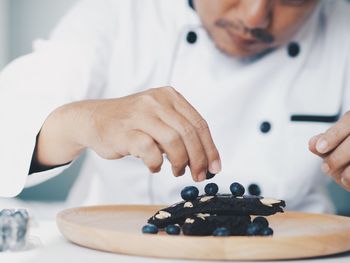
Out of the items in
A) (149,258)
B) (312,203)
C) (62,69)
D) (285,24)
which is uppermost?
(285,24)

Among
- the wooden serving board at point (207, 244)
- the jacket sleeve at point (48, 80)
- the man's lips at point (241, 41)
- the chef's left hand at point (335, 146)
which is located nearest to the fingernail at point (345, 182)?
the chef's left hand at point (335, 146)

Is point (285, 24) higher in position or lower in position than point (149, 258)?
higher

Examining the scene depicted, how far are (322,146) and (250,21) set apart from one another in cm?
31

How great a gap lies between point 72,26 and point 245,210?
0.78 m

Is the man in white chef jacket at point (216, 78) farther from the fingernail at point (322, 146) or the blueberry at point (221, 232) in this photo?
the blueberry at point (221, 232)

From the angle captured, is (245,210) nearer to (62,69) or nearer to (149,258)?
(149,258)

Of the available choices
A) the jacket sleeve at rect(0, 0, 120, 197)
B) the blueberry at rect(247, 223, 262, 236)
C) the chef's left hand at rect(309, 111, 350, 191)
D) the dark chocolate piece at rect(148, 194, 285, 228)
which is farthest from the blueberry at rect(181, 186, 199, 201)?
the jacket sleeve at rect(0, 0, 120, 197)

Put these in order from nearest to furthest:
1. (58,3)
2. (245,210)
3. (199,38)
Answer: (245,210), (199,38), (58,3)

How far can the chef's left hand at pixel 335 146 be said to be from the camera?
101 cm

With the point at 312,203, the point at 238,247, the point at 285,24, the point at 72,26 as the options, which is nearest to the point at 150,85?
the point at 72,26

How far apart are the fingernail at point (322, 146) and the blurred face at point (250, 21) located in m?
0.30

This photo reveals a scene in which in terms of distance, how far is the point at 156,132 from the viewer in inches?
35.4

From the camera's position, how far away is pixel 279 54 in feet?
4.85

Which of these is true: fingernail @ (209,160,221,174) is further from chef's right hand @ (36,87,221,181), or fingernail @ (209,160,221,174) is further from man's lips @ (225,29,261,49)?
man's lips @ (225,29,261,49)
